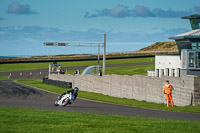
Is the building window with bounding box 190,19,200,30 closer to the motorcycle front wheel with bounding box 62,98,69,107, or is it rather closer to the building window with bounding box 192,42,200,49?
the building window with bounding box 192,42,200,49

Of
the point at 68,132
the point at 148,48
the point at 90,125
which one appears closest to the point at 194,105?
the point at 90,125

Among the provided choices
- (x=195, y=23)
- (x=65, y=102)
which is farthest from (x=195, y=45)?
(x=65, y=102)

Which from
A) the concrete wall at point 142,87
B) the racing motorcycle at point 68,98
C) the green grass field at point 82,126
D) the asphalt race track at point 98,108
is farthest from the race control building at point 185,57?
the green grass field at point 82,126

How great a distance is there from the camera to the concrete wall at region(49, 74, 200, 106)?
25484 mm

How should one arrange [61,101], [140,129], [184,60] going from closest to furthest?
[140,129], [61,101], [184,60]

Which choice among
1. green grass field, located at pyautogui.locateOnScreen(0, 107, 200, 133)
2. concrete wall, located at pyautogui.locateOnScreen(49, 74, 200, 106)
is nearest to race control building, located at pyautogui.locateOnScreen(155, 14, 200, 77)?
concrete wall, located at pyautogui.locateOnScreen(49, 74, 200, 106)

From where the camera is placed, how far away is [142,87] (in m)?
32.8

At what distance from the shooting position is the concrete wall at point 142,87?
83.6 ft

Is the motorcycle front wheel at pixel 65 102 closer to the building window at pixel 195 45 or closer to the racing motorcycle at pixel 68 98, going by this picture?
the racing motorcycle at pixel 68 98

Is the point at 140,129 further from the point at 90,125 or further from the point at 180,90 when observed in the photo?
the point at 180,90

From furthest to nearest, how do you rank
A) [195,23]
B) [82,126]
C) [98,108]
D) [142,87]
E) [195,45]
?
1. [195,23]
2. [195,45]
3. [142,87]
4. [98,108]
5. [82,126]

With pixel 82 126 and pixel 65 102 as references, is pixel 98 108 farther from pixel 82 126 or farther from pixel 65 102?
pixel 82 126

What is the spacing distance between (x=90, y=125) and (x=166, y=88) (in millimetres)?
12909

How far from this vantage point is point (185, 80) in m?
26.3
